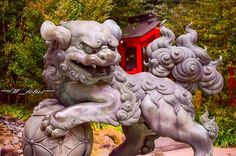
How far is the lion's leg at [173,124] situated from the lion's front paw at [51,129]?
38cm

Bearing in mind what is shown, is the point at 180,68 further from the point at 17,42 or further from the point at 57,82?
the point at 17,42

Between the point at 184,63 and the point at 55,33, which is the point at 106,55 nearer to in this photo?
the point at 55,33

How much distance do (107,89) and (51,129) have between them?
286mm

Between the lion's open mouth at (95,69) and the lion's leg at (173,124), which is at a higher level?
the lion's open mouth at (95,69)

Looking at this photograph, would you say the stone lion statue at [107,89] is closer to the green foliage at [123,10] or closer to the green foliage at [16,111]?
the green foliage at [16,111]

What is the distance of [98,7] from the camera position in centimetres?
665

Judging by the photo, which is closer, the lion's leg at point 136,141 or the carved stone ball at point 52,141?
the carved stone ball at point 52,141

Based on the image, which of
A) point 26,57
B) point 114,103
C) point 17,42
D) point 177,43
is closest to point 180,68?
point 177,43

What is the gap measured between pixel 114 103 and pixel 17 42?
5231 mm

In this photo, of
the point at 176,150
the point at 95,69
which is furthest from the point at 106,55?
the point at 176,150

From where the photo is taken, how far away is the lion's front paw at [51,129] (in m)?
1.81

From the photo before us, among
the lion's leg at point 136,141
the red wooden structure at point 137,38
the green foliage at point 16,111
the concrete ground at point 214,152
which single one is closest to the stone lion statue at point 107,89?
the lion's leg at point 136,141

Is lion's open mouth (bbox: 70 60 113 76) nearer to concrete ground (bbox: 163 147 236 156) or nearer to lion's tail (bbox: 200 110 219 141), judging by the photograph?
lion's tail (bbox: 200 110 219 141)

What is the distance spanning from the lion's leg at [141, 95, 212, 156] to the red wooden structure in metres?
7.39
